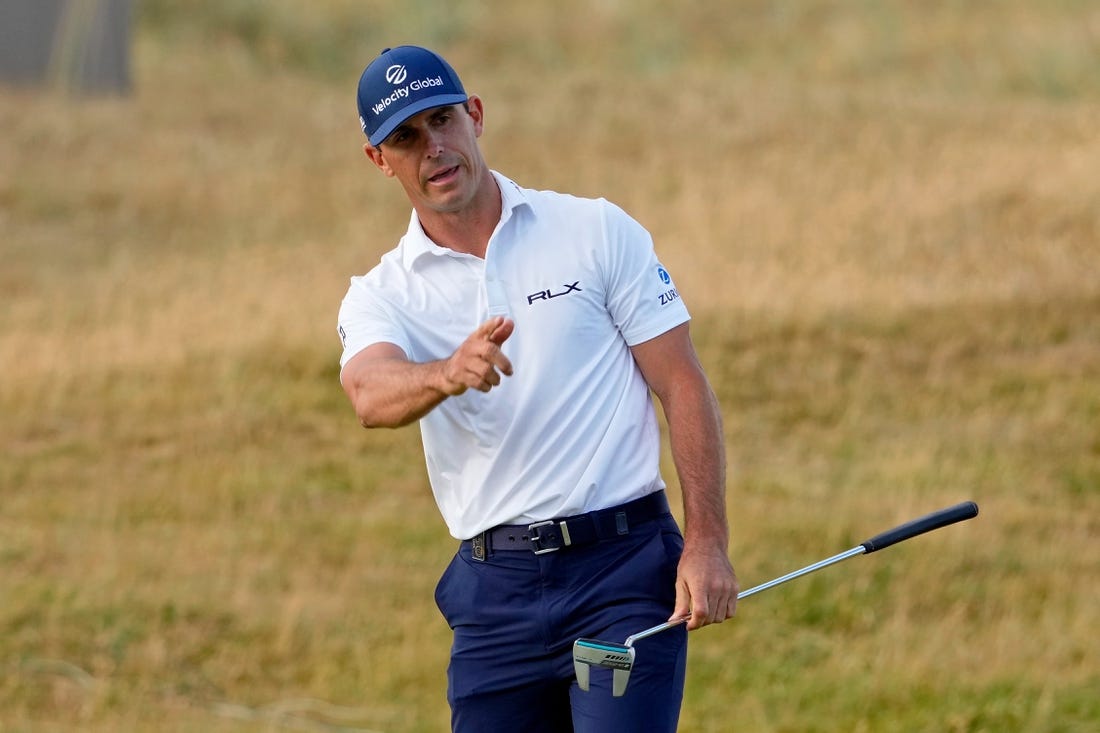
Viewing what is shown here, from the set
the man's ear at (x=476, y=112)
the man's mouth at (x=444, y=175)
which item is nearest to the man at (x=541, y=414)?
the man's mouth at (x=444, y=175)

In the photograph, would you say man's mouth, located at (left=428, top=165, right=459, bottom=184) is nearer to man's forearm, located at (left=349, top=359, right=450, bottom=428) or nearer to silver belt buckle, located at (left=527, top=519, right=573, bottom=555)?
man's forearm, located at (left=349, top=359, right=450, bottom=428)

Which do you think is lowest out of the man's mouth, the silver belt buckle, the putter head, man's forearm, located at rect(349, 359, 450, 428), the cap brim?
the putter head

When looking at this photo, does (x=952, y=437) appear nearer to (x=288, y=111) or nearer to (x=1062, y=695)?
(x=1062, y=695)

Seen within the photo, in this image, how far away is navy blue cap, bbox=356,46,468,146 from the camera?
4.08m

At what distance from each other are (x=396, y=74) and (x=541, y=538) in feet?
3.60

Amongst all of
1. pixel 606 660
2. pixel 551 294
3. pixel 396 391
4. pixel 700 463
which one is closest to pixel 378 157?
pixel 551 294

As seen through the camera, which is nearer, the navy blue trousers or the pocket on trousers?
the navy blue trousers

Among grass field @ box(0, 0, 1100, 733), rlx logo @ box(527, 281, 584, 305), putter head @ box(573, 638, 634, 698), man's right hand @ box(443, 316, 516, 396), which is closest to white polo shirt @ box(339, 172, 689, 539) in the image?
rlx logo @ box(527, 281, 584, 305)

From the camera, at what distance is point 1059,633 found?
7.69 metres

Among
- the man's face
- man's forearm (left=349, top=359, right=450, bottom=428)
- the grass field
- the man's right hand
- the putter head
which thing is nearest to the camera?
the man's right hand

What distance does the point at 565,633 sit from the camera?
4.06m

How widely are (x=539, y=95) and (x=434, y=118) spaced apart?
18.8 m

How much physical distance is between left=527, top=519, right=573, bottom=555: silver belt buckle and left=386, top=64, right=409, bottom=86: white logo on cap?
1.05 metres

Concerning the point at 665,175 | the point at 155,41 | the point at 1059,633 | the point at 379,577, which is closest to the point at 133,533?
the point at 379,577
